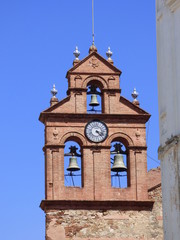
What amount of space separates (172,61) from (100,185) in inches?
730

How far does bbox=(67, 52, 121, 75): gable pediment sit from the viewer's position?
115 ft

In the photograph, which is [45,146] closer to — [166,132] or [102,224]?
[102,224]

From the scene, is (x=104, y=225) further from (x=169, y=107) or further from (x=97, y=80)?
(x=169, y=107)

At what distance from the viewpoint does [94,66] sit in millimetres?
35031

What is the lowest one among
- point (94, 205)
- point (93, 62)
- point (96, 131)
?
point (94, 205)

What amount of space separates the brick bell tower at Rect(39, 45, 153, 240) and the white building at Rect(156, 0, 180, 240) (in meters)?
17.5

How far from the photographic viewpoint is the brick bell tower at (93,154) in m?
33.2

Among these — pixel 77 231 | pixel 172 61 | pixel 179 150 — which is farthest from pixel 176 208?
pixel 77 231

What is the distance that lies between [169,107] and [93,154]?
18.7 metres

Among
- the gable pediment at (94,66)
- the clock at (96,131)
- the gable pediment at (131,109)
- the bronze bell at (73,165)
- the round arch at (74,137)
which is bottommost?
the bronze bell at (73,165)

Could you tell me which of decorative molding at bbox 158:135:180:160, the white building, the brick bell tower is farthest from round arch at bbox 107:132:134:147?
decorative molding at bbox 158:135:180:160

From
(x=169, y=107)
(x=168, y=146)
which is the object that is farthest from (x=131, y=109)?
(x=168, y=146)

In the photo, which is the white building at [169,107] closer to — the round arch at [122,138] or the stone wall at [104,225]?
the stone wall at [104,225]

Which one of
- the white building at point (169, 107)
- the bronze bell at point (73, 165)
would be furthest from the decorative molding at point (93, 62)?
the white building at point (169, 107)
